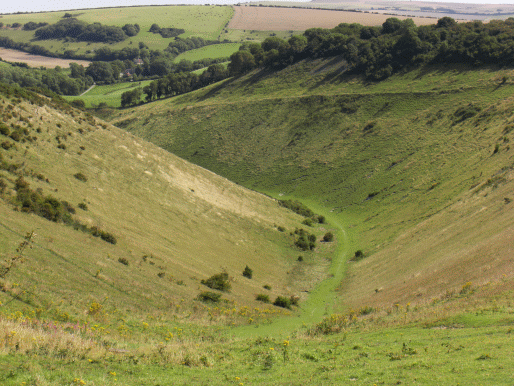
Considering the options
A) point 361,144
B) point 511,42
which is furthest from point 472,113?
point 511,42

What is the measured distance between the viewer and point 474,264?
27672 millimetres

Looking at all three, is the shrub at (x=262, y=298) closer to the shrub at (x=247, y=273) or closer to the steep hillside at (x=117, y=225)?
the steep hillside at (x=117, y=225)

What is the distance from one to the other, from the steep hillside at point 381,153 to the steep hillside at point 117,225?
34.0 feet

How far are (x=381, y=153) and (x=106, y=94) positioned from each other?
129 metres

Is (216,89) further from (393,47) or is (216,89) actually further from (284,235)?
(284,235)

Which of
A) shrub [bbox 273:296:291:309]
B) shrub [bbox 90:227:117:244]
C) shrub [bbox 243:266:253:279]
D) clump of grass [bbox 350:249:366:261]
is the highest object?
shrub [bbox 90:227:117:244]

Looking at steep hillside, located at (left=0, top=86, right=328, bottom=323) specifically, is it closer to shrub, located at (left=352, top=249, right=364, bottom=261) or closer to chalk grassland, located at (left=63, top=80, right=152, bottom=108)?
shrub, located at (left=352, top=249, right=364, bottom=261)

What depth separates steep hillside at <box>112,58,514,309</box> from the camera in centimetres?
3388

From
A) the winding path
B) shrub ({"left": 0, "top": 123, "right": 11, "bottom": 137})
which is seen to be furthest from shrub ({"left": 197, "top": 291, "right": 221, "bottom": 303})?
shrub ({"left": 0, "top": 123, "right": 11, "bottom": 137})

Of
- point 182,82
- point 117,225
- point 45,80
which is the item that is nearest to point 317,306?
point 117,225

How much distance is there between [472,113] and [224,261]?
193 ft

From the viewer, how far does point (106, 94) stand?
168 m

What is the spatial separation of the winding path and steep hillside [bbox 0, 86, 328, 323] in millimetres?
1555

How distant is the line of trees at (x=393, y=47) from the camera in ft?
301
